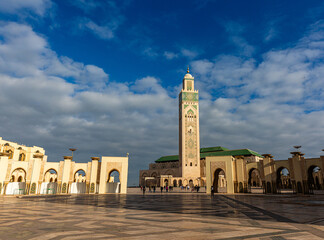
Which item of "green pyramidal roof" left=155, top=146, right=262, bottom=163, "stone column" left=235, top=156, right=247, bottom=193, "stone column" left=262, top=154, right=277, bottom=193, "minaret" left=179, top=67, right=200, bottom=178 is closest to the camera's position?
"stone column" left=262, top=154, right=277, bottom=193

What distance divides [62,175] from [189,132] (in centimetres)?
4092

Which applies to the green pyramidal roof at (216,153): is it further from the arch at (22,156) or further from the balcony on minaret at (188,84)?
the arch at (22,156)

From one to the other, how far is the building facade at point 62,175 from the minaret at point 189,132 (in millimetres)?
34027

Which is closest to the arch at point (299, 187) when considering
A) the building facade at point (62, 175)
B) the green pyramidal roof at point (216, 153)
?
the building facade at point (62, 175)

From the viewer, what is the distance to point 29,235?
5.34 m

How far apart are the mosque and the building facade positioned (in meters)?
12.0

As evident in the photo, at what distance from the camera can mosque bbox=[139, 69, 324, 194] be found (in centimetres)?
2794

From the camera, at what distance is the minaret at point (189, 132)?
205 ft

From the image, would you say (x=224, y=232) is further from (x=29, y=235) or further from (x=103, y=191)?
(x=103, y=191)

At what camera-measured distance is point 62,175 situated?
28953mm

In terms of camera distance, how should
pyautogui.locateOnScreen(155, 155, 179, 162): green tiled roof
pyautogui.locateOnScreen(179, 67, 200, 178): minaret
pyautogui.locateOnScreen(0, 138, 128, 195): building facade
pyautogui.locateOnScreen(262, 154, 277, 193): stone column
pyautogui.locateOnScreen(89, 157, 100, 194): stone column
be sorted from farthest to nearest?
pyautogui.locateOnScreen(155, 155, 179, 162): green tiled roof, pyautogui.locateOnScreen(179, 67, 200, 178): minaret, pyautogui.locateOnScreen(89, 157, 100, 194): stone column, pyautogui.locateOnScreen(262, 154, 277, 193): stone column, pyautogui.locateOnScreen(0, 138, 128, 195): building facade

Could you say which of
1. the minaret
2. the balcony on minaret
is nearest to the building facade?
the minaret

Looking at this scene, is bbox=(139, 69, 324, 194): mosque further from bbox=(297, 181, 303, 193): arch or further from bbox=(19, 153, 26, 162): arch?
bbox=(19, 153, 26, 162): arch

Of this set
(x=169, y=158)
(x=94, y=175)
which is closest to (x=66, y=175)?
(x=94, y=175)
